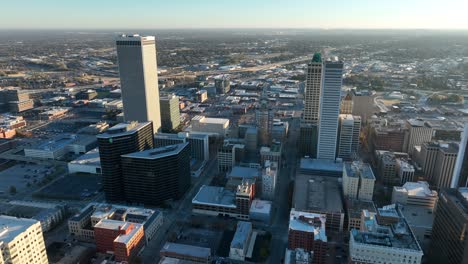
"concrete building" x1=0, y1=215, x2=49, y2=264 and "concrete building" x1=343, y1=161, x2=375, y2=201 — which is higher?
"concrete building" x1=0, y1=215, x2=49, y2=264

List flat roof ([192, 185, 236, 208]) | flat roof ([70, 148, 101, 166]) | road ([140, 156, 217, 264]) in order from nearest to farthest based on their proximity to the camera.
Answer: road ([140, 156, 217, 264]) < flat roof ([192, 185, 236, 208]) < flat roof ([70, 148, 101, 166])

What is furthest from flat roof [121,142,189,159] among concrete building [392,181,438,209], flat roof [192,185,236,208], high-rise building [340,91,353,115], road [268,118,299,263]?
high-rise building [340,91,353,115]

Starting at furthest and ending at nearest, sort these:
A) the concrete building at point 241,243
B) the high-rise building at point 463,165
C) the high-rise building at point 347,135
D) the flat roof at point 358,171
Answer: the high-rise building at point 347,135 < the flat roof at point 358,171 < the high-rise building at point 463,165 < the concrete building at point 241,243

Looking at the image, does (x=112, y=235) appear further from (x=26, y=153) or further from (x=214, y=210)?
(x=26, y=153)

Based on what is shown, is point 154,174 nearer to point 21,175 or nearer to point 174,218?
point 174,218

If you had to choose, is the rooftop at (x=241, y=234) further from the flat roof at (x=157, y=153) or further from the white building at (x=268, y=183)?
the flat roof at (x=157, y=153)

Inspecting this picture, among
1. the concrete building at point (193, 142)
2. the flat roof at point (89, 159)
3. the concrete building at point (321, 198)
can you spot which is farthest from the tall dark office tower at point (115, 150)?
the concrete building at point (321, 198)

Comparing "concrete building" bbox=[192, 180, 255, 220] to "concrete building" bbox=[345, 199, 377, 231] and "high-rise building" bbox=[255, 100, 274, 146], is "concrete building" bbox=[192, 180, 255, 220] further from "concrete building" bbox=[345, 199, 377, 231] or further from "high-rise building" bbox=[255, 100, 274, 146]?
"high-rise building" bbox=[255, 100, 274, 146]

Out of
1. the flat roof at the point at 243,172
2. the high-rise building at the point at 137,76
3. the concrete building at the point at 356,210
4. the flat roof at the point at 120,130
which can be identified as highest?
the high-rise building at the point at 137,76
